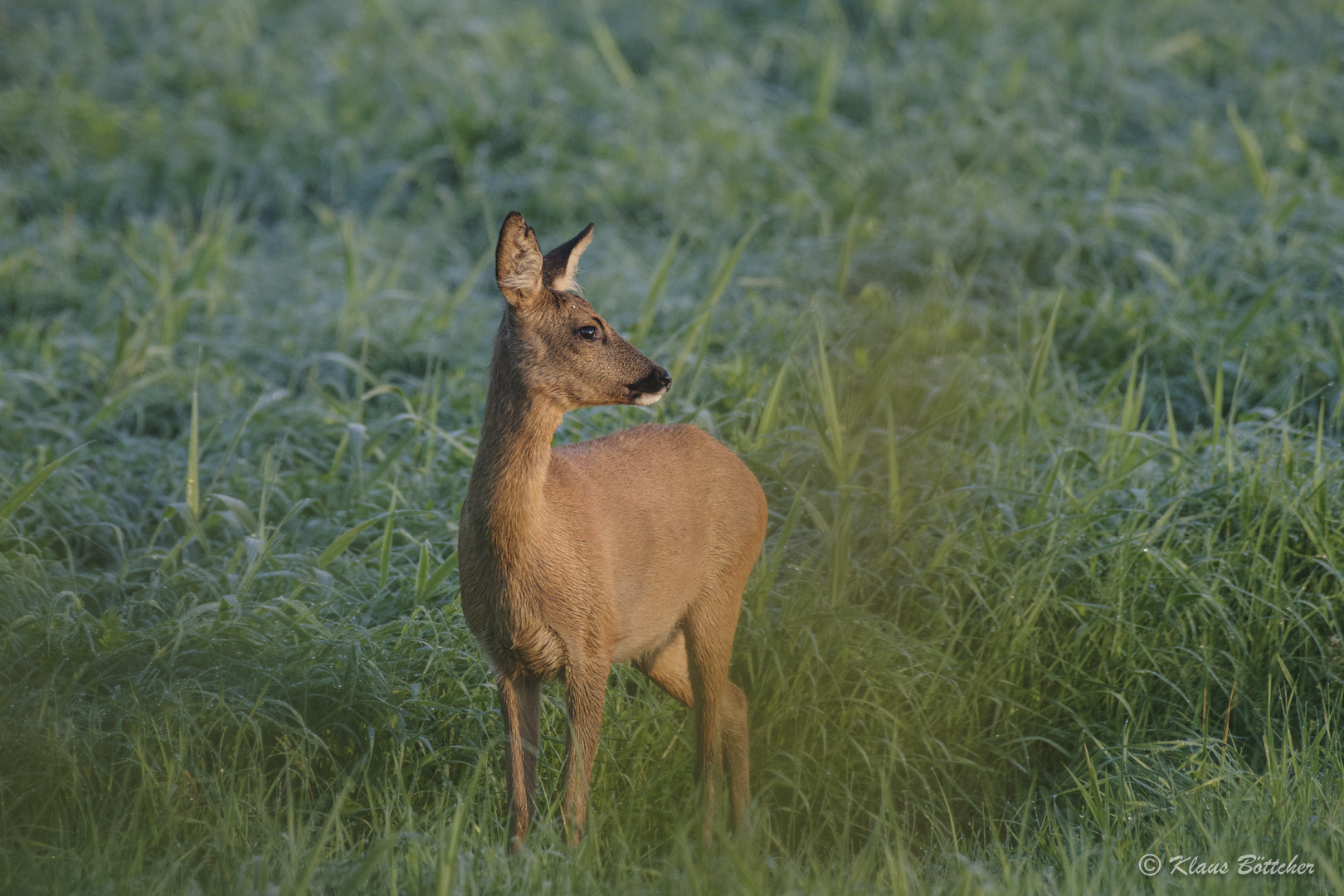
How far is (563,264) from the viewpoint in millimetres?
3168

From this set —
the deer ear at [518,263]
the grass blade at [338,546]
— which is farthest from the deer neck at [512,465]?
the grass blade at [338,546]

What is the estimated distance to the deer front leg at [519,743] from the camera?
10.4 ft

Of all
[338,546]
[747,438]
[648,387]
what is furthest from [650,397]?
[747,438]

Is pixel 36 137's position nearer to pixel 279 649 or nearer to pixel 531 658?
pixel 279 649

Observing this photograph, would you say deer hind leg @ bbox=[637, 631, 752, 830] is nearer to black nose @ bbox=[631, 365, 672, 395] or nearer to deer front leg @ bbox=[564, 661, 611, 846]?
deer front leg @ bbox=[564, 661, 611, 846]

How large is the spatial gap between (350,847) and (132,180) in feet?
18.8

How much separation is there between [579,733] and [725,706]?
0.61 meters

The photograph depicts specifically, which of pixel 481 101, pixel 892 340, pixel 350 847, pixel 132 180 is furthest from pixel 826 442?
pixel 132 180

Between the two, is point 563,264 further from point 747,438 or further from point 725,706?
point 747,438

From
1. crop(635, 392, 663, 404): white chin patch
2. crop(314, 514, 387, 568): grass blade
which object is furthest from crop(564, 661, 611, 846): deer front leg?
crop(314, 514, 387, 568): grass blade

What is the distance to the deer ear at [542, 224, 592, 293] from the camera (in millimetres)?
3146

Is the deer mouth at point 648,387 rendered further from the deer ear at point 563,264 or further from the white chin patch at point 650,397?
the deer ear at point 563,264

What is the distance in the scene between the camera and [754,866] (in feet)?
10.0

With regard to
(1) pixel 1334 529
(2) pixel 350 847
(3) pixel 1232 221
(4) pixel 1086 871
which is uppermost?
(3) pixel 1232 221
